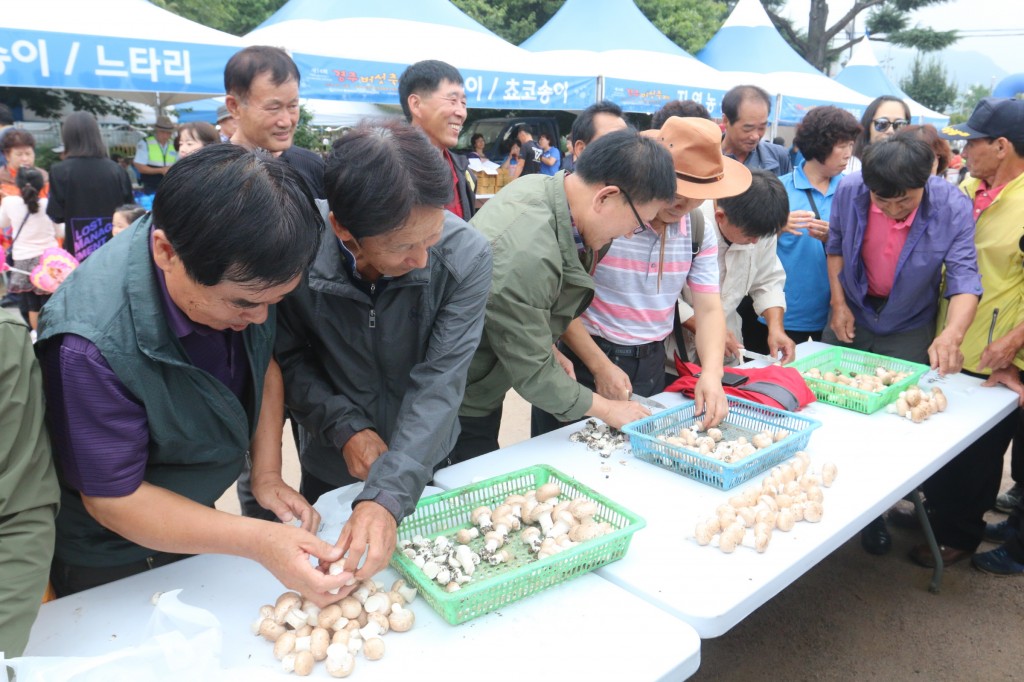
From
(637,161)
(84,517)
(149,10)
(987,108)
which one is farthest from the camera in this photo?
(149,10)

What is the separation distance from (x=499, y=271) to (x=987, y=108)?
7.12 feet

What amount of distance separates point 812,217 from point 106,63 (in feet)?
14.5

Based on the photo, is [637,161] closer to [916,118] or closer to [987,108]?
[987,108]

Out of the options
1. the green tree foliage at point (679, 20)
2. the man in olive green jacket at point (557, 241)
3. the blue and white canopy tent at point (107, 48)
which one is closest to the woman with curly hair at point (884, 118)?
the man in olive green jacket at point (557, 241)

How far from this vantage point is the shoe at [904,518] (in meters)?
3.11

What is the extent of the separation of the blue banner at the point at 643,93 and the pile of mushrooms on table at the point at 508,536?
8103mm

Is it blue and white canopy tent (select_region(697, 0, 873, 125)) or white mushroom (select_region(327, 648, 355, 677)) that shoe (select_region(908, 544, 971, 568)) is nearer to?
white mushroom (select_region(327, 648, 355, 677))

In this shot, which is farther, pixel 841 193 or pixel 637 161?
A: pixel 841 193

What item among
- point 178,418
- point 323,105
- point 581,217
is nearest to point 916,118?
point 323,105

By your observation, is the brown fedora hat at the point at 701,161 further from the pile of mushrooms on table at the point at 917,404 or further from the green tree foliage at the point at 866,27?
the green tree foliage at the point at 866,27

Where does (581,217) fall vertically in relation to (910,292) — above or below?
above

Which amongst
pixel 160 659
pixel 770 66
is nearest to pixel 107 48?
pixel 160 659

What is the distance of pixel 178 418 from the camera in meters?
1.16

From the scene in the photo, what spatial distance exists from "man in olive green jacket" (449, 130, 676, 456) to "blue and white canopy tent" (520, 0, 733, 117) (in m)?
7.37
